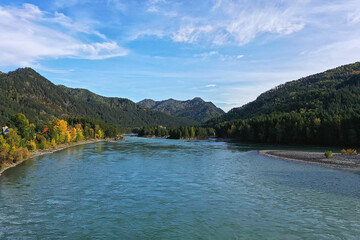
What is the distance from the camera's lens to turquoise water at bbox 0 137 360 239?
2214 centimetres

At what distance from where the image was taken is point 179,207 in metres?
29.2

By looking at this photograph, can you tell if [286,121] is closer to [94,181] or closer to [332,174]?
[332,174]

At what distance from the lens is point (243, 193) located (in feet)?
116

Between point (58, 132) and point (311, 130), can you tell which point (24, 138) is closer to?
point (58, 132)

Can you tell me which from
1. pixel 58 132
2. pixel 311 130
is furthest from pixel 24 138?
pixel 311 130

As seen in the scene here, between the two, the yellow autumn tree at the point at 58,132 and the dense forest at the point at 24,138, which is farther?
the yellow autumn tree at the point at 58,132

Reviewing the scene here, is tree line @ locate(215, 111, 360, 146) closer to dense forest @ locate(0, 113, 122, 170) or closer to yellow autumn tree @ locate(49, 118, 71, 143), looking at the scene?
yellow autumn tree @ locate(49, 118, 71, 143)

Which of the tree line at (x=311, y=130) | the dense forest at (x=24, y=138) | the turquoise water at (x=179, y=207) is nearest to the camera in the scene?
the turquoise water at (x=179, y=207)

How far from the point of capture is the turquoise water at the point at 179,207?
2214 centimetres

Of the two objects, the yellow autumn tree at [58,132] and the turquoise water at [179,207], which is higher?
the yellow autumn tree at [58,132]

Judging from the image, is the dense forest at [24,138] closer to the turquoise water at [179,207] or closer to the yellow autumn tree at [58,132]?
the yellow autumn tree at [58,132]

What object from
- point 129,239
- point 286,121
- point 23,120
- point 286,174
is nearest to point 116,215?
point 129,239

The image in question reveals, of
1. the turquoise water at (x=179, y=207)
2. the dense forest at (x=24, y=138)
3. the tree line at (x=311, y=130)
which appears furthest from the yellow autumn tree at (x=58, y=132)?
the tree line at (x=311, y=130)

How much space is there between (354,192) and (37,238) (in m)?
38.8
